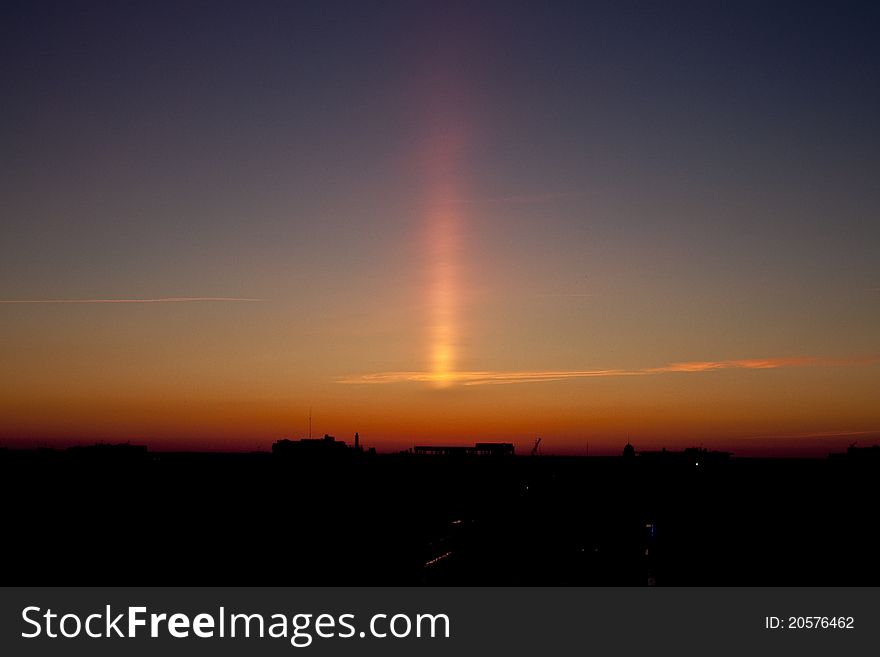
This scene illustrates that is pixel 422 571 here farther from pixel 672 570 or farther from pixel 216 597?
pixel 216 597

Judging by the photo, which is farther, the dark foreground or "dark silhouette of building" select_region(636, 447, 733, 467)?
"dark silhouette of building" select_region(636, 447, 733, 467)

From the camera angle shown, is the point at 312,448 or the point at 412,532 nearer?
the point at 412,532

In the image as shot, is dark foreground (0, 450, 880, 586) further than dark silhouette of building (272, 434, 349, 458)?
No

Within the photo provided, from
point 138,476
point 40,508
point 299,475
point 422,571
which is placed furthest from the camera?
point 299,475

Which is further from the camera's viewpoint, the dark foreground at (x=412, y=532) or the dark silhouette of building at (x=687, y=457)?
the dark silhouette of building at (x=687, y=457)

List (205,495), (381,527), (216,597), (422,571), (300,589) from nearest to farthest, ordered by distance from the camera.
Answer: (216,597) → (300,589) → (422,571) → (381,527) → (205,495)

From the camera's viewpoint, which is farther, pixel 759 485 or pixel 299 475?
pixel 759 485

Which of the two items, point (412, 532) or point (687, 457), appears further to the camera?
point (687, 457)

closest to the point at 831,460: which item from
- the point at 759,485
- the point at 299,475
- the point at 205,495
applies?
the point at 759,485
